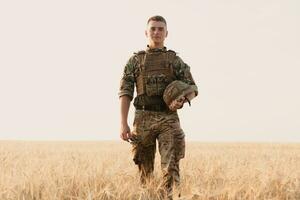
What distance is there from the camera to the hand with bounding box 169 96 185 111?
17.7 feet

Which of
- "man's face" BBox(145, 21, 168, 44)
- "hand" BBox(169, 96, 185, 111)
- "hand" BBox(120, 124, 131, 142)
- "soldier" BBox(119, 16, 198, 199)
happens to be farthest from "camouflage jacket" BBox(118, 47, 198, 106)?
"hand" BBox(120, 124, 131, 142)

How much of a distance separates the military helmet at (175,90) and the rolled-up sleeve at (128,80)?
0.51 meters

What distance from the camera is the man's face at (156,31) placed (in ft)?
18.3

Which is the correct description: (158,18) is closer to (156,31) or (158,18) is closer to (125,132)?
(156,31)

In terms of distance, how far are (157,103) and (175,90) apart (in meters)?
0.34

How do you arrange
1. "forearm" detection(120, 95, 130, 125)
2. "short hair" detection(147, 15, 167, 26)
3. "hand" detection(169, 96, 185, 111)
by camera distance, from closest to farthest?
"hand" detection(169, 96, 185, 111)
"short hair" detection(147, 15, 167, 26)
"forearm" detection(120, 95, 130, 125)

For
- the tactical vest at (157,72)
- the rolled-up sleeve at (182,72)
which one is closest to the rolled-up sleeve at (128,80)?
the tactical vest at (157,72)

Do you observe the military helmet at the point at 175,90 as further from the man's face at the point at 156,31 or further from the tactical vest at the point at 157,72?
the man's face at the point at 156,31

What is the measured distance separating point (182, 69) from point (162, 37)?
0.41m

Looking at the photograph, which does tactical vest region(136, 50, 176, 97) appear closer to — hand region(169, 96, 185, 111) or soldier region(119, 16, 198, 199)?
soldier region(119, 16, 198, 199)

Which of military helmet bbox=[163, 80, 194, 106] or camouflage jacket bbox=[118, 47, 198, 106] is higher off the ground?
camouflage jacket bbox=[118, 47, 198, 106]

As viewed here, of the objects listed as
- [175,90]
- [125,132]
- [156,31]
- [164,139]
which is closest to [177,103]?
[175,90]

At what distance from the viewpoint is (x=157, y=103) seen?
5656 mm

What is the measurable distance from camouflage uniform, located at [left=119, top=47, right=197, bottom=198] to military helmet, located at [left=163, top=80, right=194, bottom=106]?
15cm
